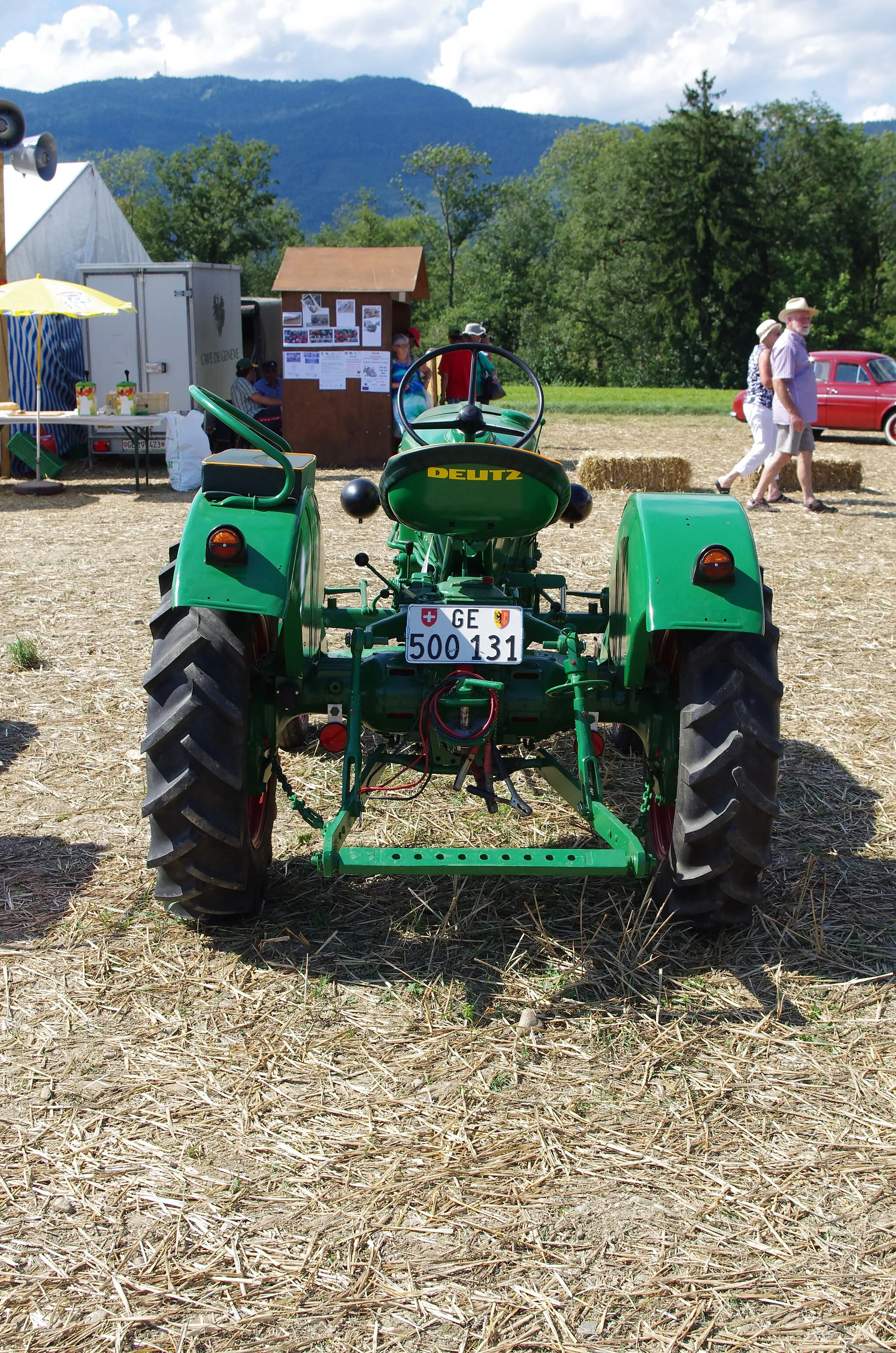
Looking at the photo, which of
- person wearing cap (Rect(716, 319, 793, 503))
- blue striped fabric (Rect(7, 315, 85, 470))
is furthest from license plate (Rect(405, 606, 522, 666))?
blue striped fabric (Rect(7, 315, 85, 470))

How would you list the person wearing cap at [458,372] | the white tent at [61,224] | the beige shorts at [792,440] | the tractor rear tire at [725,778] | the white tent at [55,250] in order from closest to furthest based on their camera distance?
the tractor rear tire at [725,778], the person wearing cap at [458,372], the beige shorts at [792,440], the white tent at [55,250], the white tent at [61,224]

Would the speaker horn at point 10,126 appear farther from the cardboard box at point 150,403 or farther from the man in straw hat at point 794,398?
the man in straw hat at point 794,398

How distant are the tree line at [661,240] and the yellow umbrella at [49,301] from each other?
31866mm

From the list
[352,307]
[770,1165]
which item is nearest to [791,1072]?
[770,1165]

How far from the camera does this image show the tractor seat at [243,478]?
12.1 ft

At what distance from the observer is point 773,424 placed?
1220 centimetres

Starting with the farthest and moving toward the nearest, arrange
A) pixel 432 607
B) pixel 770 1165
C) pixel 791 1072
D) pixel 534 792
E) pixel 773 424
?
pixel 773 424 → pixel 534 792 → pixel 432 607 → pixel 791 1072 → pixel 770 1165

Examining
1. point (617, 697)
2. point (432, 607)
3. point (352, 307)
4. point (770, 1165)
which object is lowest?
point (770, 1165)

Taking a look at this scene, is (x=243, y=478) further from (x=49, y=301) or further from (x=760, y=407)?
(x=49, y=301)

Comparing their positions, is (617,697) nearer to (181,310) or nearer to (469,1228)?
(469,1228)

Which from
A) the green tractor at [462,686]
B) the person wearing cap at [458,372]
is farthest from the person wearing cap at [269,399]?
the green tractor at [462,686]

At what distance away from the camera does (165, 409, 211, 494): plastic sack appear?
532 inches

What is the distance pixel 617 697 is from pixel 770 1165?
1.51 meters

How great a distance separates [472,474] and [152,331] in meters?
13.8
